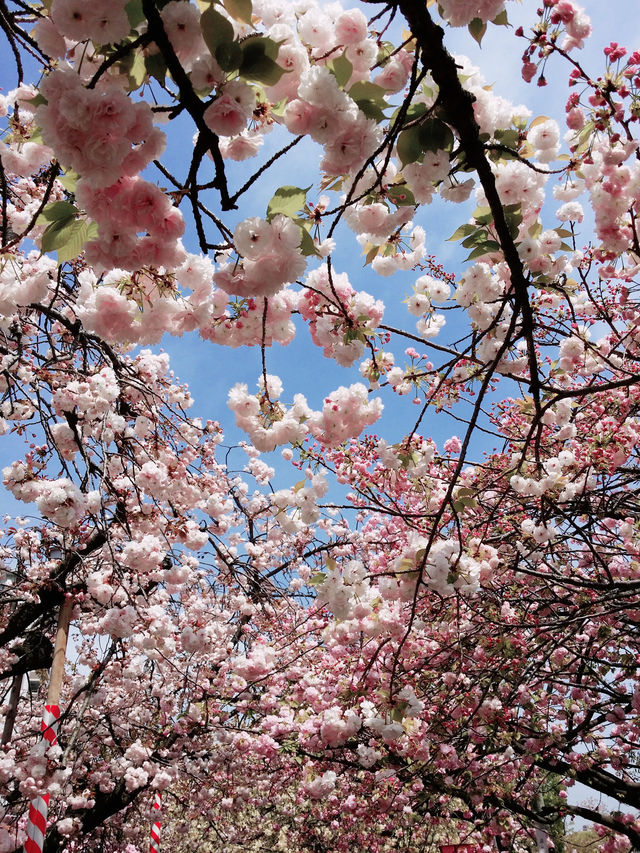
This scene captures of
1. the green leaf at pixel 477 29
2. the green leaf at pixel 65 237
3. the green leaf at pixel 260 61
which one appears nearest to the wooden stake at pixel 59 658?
the green leaf at pixel 65 237

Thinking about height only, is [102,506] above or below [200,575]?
below

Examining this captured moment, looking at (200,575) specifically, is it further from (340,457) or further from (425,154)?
(425,154)

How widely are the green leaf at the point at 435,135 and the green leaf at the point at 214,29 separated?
530mm

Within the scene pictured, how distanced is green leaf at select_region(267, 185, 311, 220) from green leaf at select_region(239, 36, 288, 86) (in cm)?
23

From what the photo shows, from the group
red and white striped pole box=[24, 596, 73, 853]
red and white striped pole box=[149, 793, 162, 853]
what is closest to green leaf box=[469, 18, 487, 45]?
red and white striped pole box=[24, 596, 73, 853]

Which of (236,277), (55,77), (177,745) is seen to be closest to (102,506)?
(236,277)

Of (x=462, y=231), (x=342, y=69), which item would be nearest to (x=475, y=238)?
(x=462, y=231)

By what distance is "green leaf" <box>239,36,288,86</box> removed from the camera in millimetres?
1086

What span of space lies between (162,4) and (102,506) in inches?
113

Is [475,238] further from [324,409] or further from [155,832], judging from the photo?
[155,832]

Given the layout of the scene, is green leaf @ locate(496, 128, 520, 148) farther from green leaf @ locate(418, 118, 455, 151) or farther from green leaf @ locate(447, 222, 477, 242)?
green leaf @ locate(418, 118, 455, 151)

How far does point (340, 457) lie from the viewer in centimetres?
336

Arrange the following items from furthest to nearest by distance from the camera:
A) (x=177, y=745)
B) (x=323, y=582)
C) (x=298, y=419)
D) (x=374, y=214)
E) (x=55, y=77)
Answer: (x=177, y=745)
(x=323, y=582)
(x=298, y=419)
(x=374, y=214)
(x=55, y=77)

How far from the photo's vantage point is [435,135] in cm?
133
